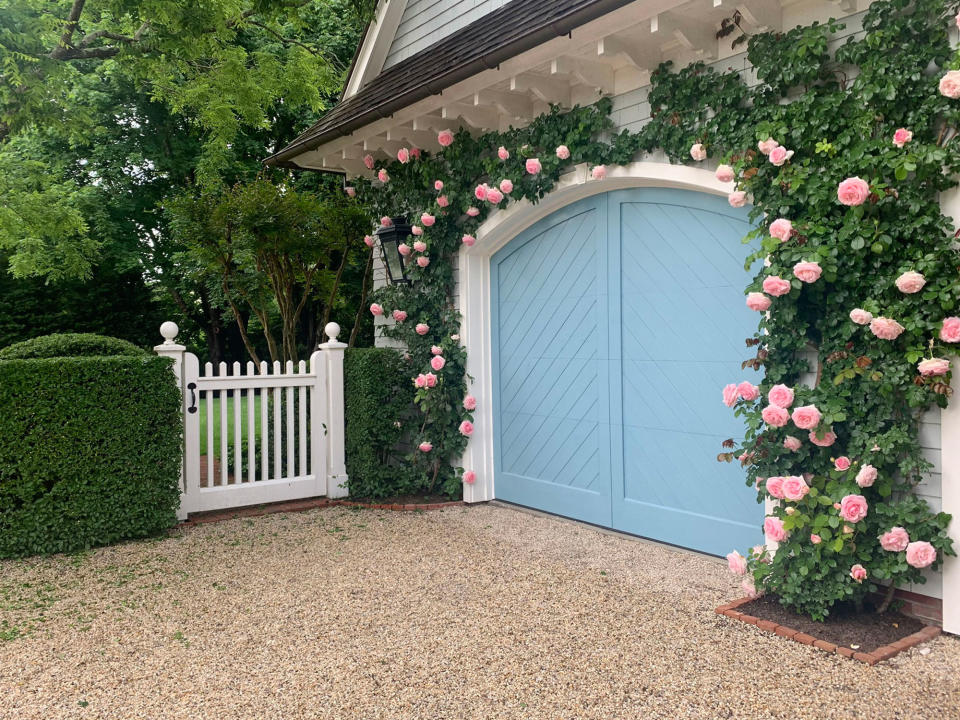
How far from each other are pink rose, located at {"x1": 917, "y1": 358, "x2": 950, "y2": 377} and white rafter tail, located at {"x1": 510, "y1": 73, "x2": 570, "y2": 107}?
3333mm

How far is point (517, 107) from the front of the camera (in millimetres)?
5969

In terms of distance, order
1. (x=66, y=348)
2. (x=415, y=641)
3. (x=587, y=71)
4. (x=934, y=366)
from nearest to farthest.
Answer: (x=934, y=366) < (x=415, y=641) < (x=587, y=71) < (x=66, y=348)

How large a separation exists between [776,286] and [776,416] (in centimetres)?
65

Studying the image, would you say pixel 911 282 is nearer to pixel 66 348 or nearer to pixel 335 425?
pixel 335 425

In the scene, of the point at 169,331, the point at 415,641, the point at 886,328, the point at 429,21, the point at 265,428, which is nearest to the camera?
the point at 886,328

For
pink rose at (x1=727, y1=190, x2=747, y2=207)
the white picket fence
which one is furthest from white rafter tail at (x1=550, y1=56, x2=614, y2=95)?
the white picket fence

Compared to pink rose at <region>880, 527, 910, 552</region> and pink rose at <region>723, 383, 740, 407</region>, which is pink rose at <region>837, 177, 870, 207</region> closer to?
pink rose at <region>723, 383, 740, 407</region>

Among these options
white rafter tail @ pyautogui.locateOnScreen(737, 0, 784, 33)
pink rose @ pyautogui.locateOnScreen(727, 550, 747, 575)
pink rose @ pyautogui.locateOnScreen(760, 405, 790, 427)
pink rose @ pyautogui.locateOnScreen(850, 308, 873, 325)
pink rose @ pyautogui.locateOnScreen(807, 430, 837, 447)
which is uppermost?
white rafter tail @ pyautogui.locateOnScreen(737, 0, 784, 33)

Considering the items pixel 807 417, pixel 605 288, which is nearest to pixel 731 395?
pixel 807 417

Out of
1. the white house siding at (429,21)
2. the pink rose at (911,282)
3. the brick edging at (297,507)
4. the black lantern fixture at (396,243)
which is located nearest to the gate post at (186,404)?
the brick edging at (297,507)

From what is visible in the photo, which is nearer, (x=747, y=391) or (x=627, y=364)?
(x=747, y=391)

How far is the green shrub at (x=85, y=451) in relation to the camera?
16.8 ft

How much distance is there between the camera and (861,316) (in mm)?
3566

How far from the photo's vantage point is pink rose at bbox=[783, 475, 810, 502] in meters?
3.67
